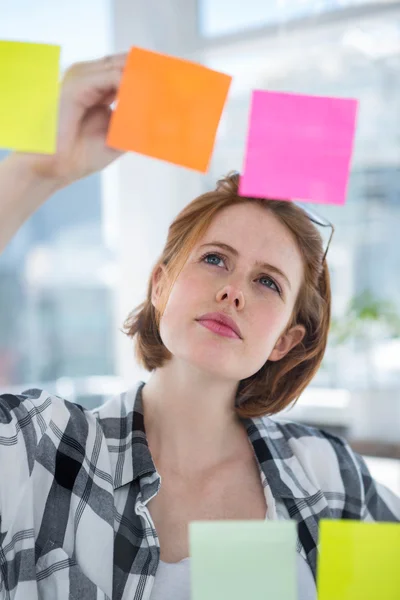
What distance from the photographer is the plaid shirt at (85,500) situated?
0.92 m

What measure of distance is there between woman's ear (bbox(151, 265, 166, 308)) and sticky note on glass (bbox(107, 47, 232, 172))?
410mm

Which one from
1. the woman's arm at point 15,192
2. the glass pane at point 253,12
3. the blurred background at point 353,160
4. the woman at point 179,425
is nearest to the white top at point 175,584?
the woman at point 179,425

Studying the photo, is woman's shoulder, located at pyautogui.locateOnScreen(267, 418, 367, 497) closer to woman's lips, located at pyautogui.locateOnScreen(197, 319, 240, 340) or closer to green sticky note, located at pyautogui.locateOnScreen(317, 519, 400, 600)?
woman's lips, located at pyautogui.locateOnScreen(197, 319, 240, 340)

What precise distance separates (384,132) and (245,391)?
1.34 meters

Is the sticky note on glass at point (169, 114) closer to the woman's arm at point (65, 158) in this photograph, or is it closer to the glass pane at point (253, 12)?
the woman's arm at point (65, 158)

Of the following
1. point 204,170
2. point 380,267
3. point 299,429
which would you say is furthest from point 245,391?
point 380,267

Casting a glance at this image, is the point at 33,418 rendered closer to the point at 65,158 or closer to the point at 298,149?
the point at 65,158

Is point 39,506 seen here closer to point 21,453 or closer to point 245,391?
point 21,453

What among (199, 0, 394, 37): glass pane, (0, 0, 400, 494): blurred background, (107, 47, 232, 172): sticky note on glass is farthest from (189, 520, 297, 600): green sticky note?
(199, 0, 394, 37): glass pane

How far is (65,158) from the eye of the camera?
0.94 m

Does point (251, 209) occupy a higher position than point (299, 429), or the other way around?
point (251, 209)

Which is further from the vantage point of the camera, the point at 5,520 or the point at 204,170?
the point at 5,520

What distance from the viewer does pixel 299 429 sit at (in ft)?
4.14

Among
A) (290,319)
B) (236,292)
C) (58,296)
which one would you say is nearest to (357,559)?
(236,292)
